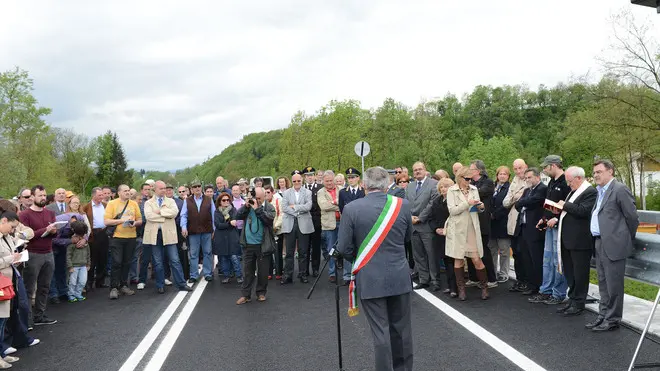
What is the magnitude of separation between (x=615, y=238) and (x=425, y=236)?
353cm

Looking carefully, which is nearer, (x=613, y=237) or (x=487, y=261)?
(x=613, y=237)

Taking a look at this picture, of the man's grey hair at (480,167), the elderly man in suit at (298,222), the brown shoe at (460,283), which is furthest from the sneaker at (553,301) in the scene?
the elderly man in suit at (298,222)

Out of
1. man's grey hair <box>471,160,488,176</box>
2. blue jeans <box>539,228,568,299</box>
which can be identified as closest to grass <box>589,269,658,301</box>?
blue jeans <box>539,228,568,299</box>

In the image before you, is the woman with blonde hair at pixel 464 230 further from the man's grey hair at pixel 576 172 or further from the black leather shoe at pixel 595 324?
the black leather shoe at pixel 595 324

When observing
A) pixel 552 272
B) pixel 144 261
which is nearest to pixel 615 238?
pixel 552 272

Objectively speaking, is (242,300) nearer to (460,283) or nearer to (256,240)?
(256,240)

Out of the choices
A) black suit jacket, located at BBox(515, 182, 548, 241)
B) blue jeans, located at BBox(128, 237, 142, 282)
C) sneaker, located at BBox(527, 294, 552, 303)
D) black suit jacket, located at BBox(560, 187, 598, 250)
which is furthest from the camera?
blue jeans, located at BBox(128, 237, 142, 282)

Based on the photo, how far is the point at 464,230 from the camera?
26.4 ft

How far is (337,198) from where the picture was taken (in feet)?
35.2

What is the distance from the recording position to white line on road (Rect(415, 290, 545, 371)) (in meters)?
5.12

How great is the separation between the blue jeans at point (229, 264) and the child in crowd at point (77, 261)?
8.61 feet

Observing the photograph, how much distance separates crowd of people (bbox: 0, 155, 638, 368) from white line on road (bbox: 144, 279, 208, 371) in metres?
0.82

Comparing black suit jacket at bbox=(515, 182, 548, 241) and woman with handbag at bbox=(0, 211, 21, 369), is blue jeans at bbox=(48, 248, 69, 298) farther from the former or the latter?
black suit jacket at bbox=(515, 182, 548, 241)

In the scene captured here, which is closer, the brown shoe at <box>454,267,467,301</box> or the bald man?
the brown shoe at <box>454,267,467,301</box>
